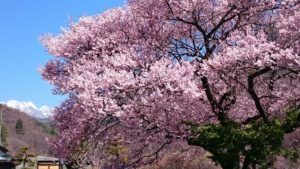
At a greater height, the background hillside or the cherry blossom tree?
the background hillside

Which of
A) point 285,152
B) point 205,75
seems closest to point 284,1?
point 205,75

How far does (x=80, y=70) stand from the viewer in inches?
557

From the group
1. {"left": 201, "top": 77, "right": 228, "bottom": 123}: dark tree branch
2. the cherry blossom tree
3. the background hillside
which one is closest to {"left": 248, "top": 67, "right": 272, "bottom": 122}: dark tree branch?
the cherry blossom tree

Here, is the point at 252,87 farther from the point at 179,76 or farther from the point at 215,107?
the point at 179,76

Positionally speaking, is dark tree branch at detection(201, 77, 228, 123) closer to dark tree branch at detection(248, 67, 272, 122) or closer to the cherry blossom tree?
the cherry blossom tree

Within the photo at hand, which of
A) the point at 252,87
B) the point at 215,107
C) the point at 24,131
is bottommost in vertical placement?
the point at 215,107

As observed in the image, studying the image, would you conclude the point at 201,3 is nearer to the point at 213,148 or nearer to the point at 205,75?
the point at 205,75

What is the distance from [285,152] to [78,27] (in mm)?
7578

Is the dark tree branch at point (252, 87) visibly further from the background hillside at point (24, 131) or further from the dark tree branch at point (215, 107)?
the background hillside at point (24, 131)

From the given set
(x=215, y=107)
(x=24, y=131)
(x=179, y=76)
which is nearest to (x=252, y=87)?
(x=215, y=107)

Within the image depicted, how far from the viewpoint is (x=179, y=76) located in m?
12.2

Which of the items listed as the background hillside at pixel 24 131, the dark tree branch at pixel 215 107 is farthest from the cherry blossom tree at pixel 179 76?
the background hillside at pixel 24 131

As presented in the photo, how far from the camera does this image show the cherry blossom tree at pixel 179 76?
1215cm

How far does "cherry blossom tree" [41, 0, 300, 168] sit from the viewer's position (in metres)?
12.1
